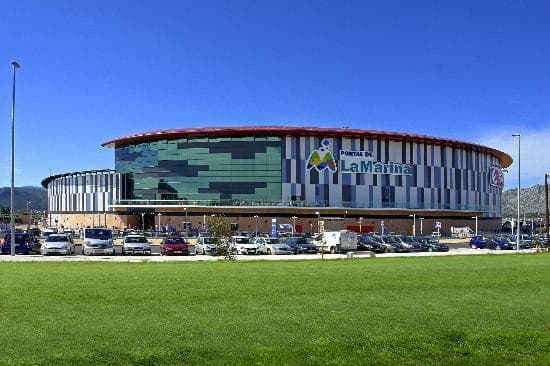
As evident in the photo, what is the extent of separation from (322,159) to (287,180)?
6850 mm

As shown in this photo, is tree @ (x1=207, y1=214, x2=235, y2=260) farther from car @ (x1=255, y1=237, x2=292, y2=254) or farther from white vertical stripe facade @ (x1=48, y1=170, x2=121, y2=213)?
white vertical stripe facade @ (x1=48, y1=170, x2=121, y2=213)

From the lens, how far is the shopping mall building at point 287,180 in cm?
8844

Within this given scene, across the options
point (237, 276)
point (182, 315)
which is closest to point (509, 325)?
point (182, 315)

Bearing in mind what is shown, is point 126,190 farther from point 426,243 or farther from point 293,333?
point 293,333

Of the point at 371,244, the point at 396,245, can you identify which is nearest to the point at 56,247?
the point at 371,244

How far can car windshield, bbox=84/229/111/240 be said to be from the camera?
40447 millimetres

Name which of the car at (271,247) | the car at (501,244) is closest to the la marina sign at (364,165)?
the car at (501,244)

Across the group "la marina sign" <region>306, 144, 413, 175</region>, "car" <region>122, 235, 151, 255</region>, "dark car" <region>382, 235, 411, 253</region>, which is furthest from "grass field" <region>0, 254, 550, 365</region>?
"la marina sign" <region>306, 144, 413, 175</region>

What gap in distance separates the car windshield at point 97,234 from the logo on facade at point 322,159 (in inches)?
2059

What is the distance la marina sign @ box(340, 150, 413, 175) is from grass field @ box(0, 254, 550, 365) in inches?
3039

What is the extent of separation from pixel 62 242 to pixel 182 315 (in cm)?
3145

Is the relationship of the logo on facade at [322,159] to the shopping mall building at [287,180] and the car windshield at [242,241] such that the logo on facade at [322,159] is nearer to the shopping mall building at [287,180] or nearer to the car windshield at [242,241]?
the shopping mall building at [287,180]

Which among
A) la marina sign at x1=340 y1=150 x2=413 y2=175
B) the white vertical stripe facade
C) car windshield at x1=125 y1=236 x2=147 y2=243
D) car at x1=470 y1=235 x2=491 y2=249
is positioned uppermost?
la marina sign at x1=340 y1=150 x2=413 y2=175

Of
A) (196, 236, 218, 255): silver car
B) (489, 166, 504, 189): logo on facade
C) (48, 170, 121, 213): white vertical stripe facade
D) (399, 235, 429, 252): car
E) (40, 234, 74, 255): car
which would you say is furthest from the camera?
(489, 166, 504, 189): logo on facade
